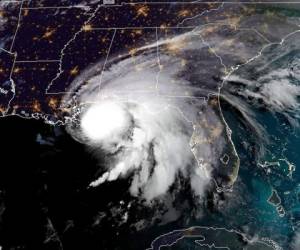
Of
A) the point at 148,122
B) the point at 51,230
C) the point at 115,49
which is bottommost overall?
the point at 51,230

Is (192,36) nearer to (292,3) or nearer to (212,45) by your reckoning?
(212,45)

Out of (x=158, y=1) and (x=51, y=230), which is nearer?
(x=51, y=230)

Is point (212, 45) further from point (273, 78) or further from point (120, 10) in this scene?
point (120, 10)

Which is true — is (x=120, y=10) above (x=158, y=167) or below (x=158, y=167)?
above

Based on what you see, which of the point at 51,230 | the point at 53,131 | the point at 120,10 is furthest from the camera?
the point at 120,10

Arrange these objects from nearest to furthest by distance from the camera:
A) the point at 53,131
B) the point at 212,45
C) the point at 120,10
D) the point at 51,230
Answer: the point at 51,230 → the point at 53,131 → the point at 212,45 → the point at 120,10

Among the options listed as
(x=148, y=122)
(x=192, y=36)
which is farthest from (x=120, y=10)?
(x=148, y=122)
